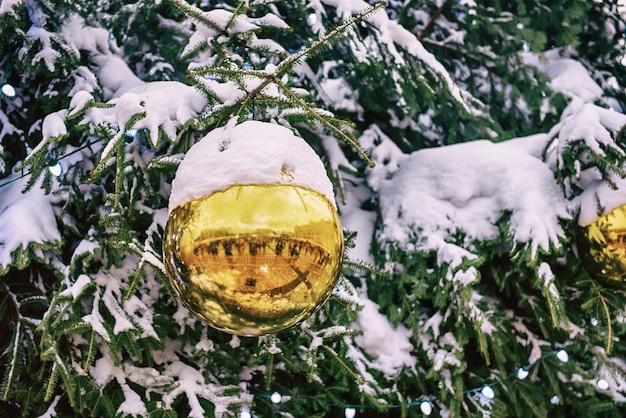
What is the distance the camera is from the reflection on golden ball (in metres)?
1.90

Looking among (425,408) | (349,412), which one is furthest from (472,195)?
(349,412)

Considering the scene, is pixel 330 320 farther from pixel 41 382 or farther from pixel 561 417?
pixel 561 417

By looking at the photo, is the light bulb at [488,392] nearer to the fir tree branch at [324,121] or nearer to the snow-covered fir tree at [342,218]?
Result: the snow-covered fir tree at [342,218]

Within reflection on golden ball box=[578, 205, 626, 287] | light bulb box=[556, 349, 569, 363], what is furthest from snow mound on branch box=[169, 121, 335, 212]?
light bulb box=[556, 349, 569, 363]

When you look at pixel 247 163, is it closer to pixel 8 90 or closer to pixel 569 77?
pixel 8 90

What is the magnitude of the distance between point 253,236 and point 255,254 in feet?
0.13

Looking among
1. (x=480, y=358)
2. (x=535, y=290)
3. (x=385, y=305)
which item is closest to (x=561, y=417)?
(x=480, y=358)

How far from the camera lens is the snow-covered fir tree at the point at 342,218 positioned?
1803 mm

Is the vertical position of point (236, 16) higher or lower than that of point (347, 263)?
higher

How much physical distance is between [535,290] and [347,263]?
1.17 metres

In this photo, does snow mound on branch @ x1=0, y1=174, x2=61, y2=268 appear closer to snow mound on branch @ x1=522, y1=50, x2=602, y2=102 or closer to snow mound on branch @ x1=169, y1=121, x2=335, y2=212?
snow mound on branch @ x1=169, y1=121, x2=335, y2=212

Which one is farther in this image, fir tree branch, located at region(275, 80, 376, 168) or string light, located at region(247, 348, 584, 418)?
string light, located at region(247, 348, 584, 418)

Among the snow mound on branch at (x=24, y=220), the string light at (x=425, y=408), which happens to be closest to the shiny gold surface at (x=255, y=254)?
the snow mound on branch at (x=24, y=220)

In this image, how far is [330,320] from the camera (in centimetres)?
231
